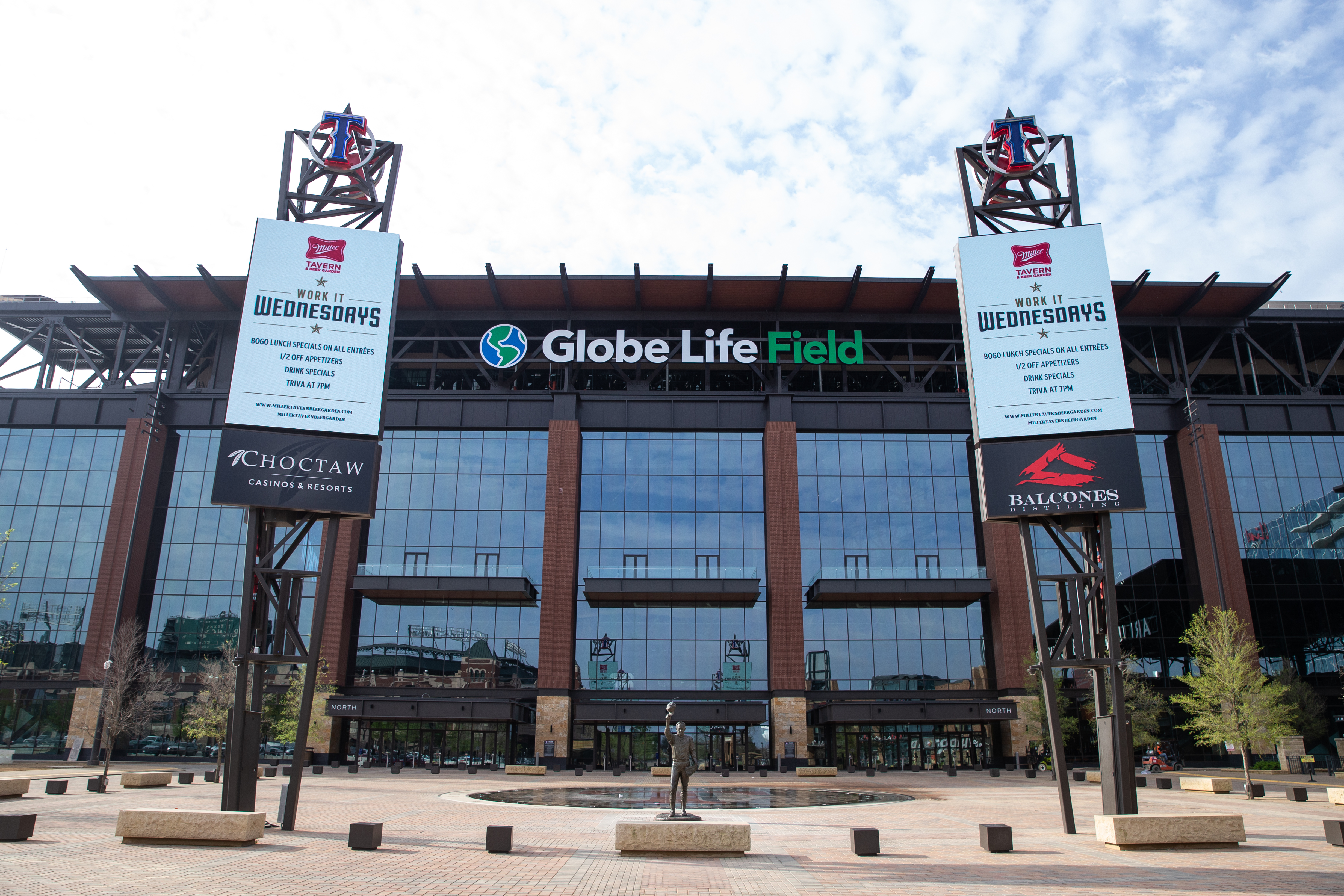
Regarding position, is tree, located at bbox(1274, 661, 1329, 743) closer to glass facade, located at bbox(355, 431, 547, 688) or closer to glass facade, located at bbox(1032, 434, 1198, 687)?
glass facade, located at bbox(1032, 434, 1198, 687)

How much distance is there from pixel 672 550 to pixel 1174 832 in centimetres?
3510

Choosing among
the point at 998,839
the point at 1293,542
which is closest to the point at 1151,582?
the point at 1293,542

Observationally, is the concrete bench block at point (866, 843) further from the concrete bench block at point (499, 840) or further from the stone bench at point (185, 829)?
the stone bench at point (185, 829)

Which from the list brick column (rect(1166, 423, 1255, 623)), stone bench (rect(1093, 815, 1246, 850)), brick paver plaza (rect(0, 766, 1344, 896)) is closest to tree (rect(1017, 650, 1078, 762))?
brick column (rect(1166, 423, 1255, 623))

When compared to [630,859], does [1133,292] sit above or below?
above

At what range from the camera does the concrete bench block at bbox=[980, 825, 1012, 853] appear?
14539mm

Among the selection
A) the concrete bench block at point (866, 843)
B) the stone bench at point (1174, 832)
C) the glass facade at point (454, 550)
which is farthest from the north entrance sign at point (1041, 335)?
the glass facade at point (454, 550)

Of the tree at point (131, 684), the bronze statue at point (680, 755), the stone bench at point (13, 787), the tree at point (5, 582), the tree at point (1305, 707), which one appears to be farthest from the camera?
the tree at point (5, 582)

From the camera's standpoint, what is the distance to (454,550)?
4844 cm

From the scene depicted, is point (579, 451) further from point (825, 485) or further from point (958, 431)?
point (958, 431)

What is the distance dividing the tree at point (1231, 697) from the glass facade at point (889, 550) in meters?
12.1

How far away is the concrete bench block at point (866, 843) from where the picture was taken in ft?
46.5

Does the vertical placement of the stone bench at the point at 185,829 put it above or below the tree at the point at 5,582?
below

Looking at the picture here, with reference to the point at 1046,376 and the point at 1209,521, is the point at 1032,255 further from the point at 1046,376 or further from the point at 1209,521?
the point at 1209,521
